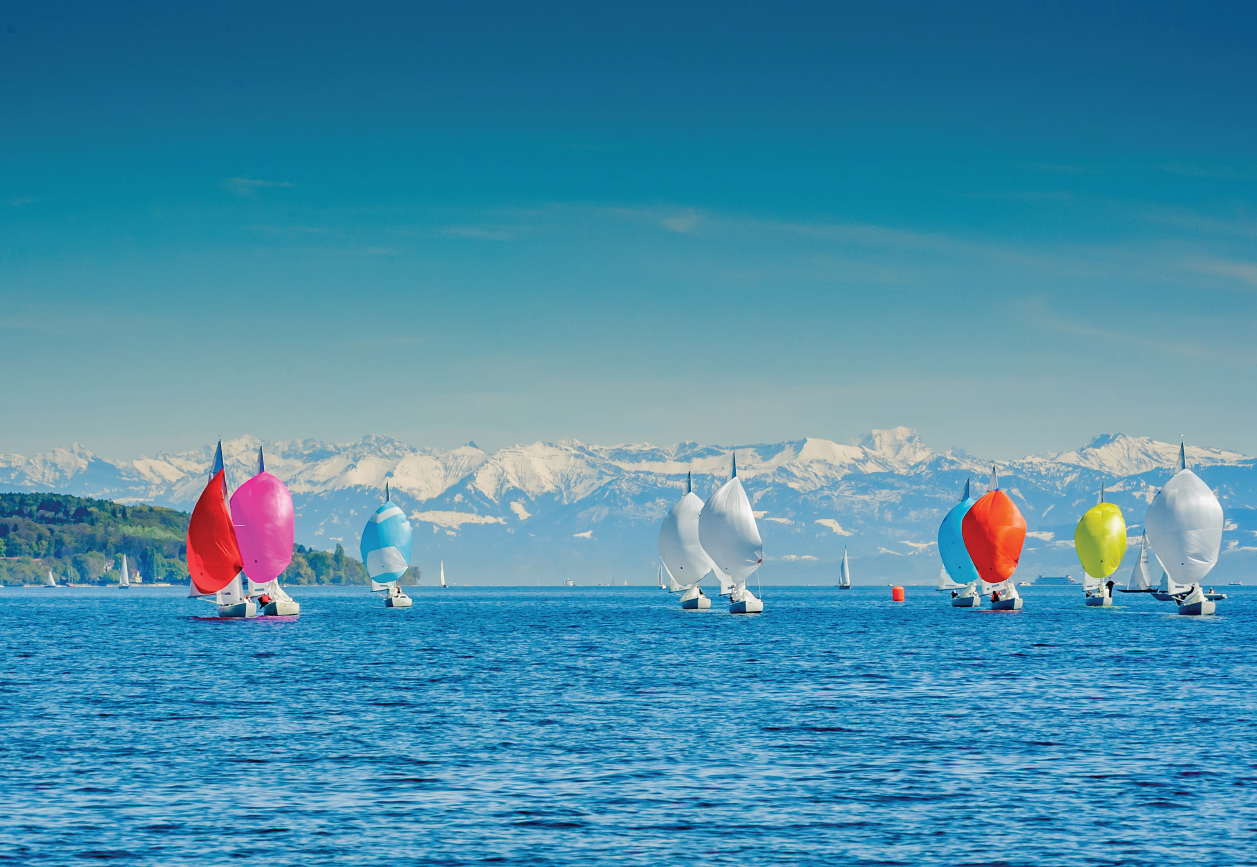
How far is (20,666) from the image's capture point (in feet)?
261

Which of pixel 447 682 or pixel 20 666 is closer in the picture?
pixel 447 682

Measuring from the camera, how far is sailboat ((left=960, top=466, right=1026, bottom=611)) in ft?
469

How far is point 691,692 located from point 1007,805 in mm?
28776

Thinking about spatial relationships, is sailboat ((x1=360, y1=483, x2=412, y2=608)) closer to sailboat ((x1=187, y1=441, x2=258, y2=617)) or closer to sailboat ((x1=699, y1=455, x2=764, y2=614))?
sailboat ((x1=187, y1=441, x2=258, y2=617))

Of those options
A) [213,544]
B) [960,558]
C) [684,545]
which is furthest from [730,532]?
[960,558]

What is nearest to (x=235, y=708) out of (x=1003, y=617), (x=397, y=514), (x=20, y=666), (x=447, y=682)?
(x=447, y=682)

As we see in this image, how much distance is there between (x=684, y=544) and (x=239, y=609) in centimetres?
4584

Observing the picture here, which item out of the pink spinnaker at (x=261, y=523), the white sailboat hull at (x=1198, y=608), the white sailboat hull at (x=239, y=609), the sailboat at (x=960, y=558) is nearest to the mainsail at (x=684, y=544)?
the sailboat at (x=960, y=558)

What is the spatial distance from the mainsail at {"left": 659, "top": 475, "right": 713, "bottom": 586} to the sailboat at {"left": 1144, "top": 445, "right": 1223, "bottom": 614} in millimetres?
44283

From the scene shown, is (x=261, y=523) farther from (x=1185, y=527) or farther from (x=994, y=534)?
(x=1185, y=527)

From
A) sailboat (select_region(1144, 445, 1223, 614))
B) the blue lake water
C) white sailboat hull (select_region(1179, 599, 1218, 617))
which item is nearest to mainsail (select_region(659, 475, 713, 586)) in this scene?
sailboat (select_region(1144, 445, 1223, 614))

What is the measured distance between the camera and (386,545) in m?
184

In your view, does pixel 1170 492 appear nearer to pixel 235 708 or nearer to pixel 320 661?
pixel 320 661

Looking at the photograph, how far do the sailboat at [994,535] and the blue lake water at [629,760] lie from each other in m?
56.5
